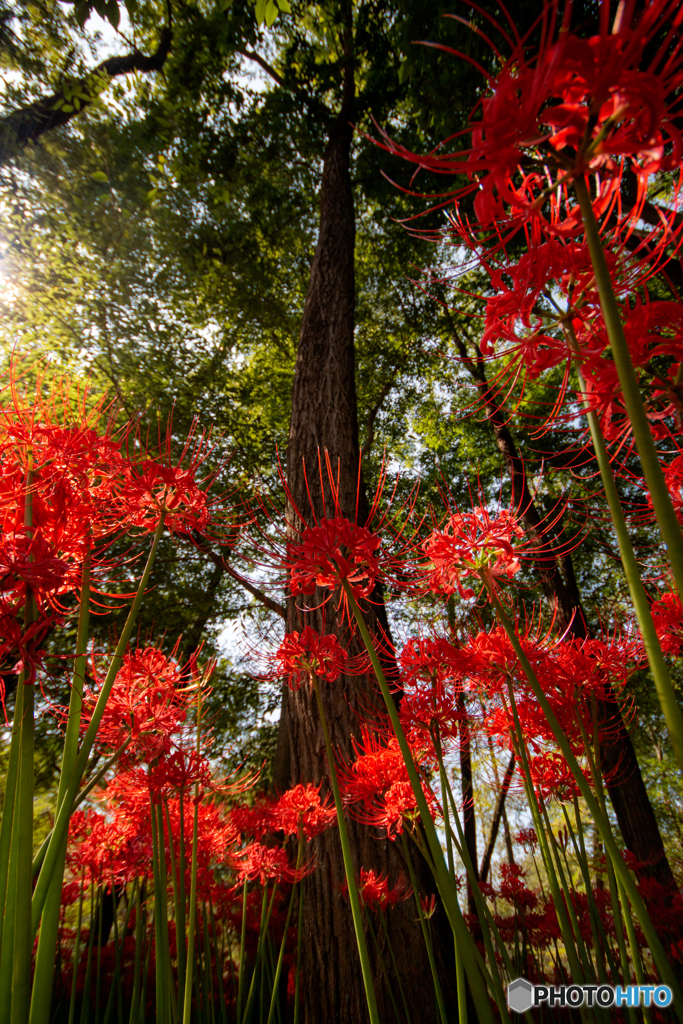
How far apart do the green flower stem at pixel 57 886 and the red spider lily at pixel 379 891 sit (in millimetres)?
1702

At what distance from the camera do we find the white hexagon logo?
37.3 inches

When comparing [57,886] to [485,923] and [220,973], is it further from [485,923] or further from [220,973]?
[220,973]

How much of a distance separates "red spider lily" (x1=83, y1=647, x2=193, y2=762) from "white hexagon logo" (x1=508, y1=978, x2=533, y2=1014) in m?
1.08

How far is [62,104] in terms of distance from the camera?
5.85m

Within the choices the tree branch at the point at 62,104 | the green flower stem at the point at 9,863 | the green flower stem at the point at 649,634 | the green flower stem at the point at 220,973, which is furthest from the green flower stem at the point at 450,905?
the tree branch at the point at 62,104

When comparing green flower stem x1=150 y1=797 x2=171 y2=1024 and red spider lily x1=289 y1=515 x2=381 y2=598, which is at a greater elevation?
red spider lily x1=289 y1=515 x2=381 y2=598

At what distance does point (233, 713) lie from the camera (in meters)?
7.34

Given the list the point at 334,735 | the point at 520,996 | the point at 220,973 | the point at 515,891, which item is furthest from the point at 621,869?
the point at 515,891

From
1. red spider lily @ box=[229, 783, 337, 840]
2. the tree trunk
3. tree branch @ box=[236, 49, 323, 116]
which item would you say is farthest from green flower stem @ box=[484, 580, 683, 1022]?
tree branch @ box=[236, 49, 323, 116]

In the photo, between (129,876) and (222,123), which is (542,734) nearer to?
(129,876)

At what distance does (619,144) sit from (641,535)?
31.2 feet

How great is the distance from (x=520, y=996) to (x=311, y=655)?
0.95 metres

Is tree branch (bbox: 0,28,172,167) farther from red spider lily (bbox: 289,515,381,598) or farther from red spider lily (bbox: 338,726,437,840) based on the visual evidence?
red spider lily (bbox: 338,726,437,840)

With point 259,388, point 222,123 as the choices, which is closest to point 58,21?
point 222,123
